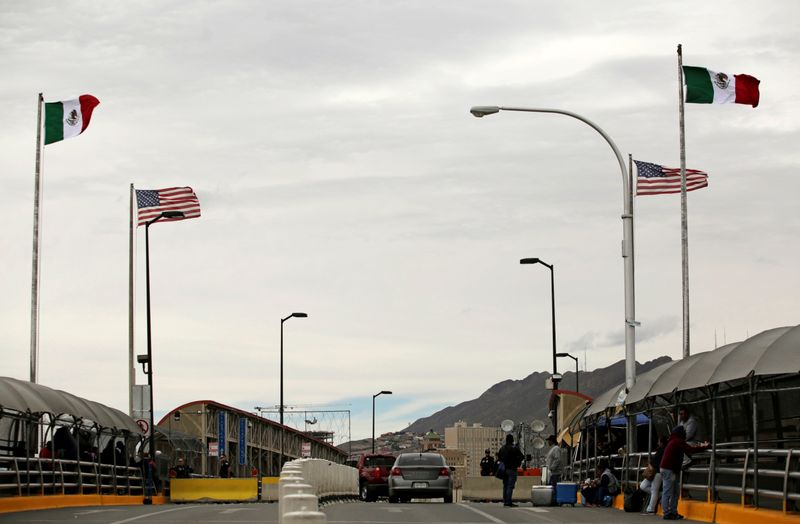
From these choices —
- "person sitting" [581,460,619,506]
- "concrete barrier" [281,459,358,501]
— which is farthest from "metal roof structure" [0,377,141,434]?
"person sitting" [581,460,619,506]

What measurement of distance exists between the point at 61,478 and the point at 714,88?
19.9 metres

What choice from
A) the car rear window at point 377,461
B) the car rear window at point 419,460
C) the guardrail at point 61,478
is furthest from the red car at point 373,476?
the guardrail at point 61,478

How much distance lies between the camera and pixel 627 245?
31.7 m

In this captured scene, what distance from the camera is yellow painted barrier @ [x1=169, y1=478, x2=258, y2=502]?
44531mm

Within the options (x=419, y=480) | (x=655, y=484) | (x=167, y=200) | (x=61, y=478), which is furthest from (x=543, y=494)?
(x=167, y=200)

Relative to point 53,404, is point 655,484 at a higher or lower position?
lower

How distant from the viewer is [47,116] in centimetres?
4412

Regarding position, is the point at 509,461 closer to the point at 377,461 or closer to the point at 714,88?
the point at 714,88

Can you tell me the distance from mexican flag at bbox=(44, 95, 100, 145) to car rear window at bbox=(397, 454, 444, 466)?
50.3 ft

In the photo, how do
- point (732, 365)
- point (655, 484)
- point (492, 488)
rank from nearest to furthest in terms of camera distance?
1. point (732, 365)
2. point (655, 484)
3. point (492, 488)

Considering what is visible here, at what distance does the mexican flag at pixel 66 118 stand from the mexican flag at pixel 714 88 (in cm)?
1959

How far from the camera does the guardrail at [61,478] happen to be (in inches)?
1162

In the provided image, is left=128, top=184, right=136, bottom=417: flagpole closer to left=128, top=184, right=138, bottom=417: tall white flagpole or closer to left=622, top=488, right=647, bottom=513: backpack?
left=128, top=184, right=138, bottom=417: tall white flagpole

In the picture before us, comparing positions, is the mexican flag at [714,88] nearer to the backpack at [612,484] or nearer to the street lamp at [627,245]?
the street lamp at [627,245]
